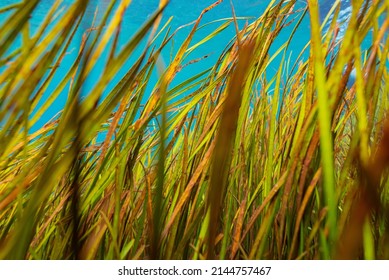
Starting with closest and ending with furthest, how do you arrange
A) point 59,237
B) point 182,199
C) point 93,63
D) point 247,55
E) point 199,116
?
1. point 247,55
2. point 93,63
3. point 182,199
4. point 59,237
5. point 199,116

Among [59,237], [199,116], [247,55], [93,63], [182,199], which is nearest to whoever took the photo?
[247,55]

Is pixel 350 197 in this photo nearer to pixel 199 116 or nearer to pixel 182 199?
pixel 182 199

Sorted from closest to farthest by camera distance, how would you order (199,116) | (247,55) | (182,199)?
(247,55) < (182,199) < (199,116)

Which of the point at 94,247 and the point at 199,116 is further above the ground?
the point at 199,116

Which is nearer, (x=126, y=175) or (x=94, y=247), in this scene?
(x=94, y=247)

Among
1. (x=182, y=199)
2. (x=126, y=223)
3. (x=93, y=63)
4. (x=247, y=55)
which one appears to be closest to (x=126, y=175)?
(x=126, y=223)

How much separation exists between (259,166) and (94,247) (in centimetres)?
51

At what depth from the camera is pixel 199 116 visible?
833 millimetres
